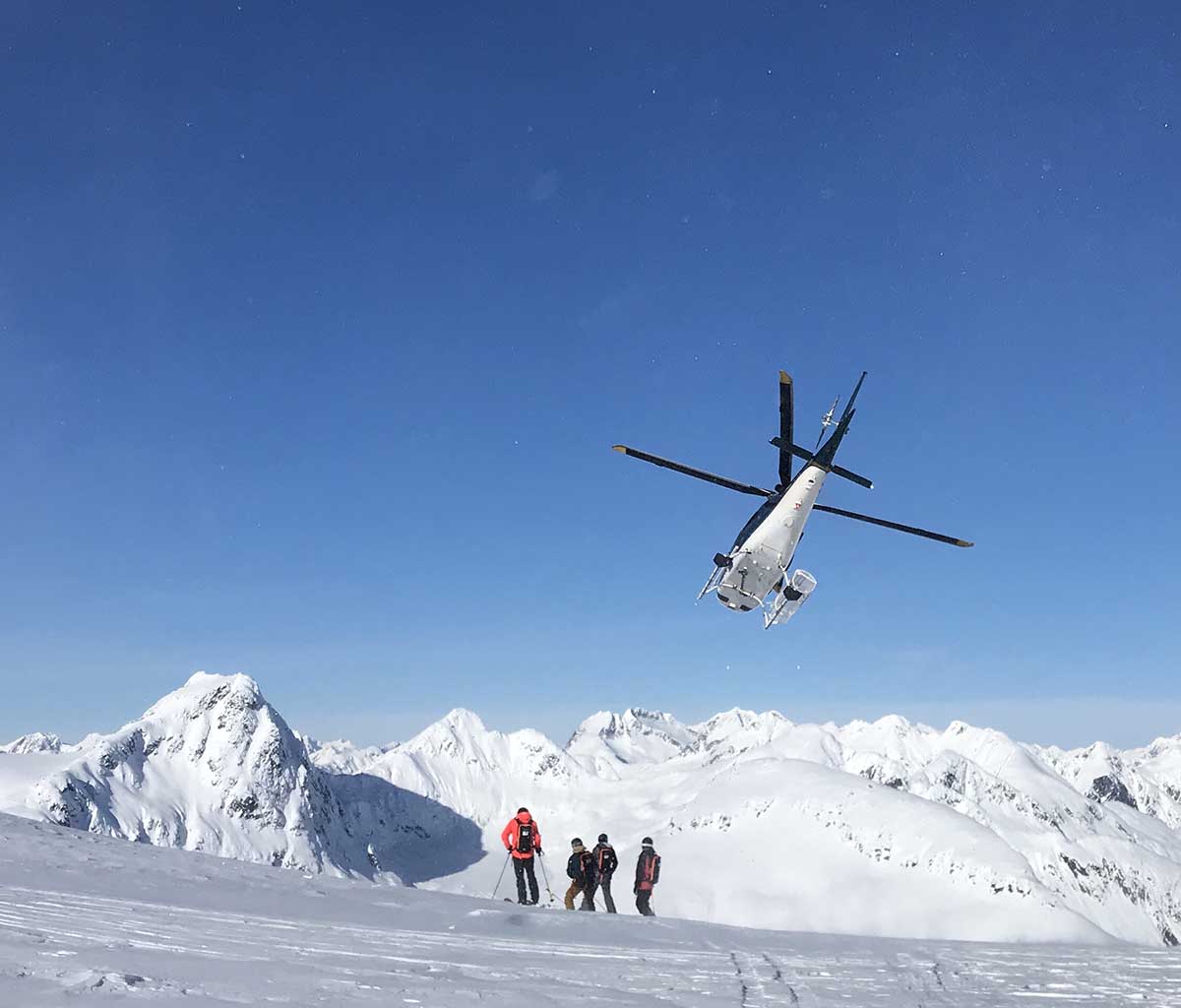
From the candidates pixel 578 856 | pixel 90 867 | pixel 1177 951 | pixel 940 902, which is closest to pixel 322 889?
pixel 90 867

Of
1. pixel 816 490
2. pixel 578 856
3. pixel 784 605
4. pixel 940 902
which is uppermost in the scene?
pixel 816 490

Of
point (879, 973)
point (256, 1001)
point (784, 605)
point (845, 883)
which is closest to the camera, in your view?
point (256, 1001)

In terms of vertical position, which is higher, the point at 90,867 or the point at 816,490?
the point at 816,490

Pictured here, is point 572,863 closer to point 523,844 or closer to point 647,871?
point 523,844

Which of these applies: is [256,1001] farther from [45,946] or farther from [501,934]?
[501,934]

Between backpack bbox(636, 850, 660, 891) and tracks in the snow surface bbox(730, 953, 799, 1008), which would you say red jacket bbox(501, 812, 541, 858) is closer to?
backpack bbox(636, 850, 660, 891)

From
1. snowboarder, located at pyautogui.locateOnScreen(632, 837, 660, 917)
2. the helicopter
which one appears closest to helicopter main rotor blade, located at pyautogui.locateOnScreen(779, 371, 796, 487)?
the helicopter

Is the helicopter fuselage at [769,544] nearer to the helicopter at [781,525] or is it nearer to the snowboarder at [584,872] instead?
the helicopter at [781,525]
